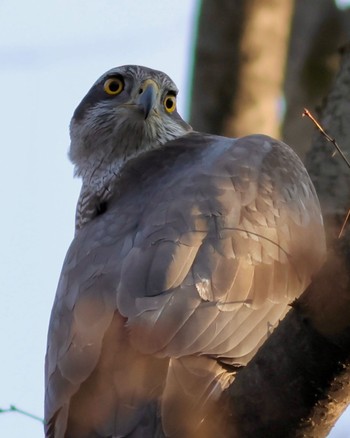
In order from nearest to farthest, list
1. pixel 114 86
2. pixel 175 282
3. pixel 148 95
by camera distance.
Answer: pixel 175 282 → pixel 148 95 → pixel 114 86

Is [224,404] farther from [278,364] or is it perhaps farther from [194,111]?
[194,111]

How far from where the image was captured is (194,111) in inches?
291

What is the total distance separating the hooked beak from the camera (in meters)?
6.91

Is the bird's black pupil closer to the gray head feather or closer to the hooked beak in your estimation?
the gray head feather

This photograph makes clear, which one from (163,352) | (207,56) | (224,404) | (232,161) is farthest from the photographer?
(207,56)

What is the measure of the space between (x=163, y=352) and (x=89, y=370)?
435 mm

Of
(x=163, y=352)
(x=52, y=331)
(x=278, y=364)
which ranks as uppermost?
(x=278, y=364)

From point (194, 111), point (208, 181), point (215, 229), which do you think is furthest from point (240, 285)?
point (194, 111)

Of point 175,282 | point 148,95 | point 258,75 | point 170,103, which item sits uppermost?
point 258,75

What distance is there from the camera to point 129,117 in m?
7.17

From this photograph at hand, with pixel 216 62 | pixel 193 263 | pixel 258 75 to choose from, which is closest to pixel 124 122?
pixel 216 62

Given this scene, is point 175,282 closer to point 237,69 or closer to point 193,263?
point 193,263

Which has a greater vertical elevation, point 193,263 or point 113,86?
point 113,86

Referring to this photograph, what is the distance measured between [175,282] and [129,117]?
255 cm
